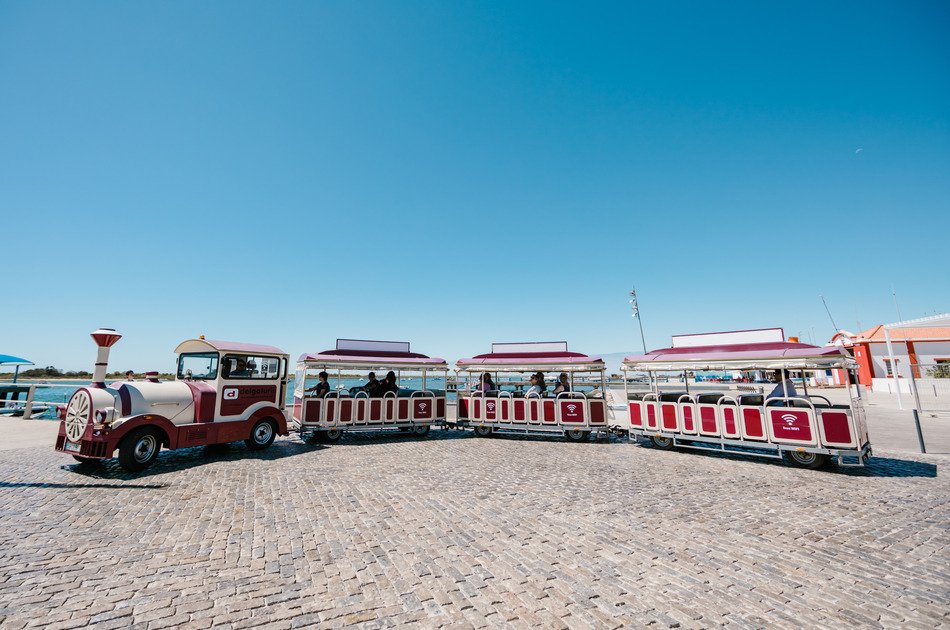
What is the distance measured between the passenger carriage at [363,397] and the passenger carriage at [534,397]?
51.1 inches

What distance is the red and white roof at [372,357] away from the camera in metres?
13.3

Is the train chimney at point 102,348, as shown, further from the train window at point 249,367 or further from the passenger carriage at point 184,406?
the train window at point 249,367

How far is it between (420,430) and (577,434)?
5.84 m

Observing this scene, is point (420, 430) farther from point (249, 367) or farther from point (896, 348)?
point (896, 348)

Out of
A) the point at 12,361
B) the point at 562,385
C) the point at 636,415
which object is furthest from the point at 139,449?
the point at 12,361

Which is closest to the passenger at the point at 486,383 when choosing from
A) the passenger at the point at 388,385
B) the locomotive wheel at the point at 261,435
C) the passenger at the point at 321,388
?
the passenger at the point at 388,385

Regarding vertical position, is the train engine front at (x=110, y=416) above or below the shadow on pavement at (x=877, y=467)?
above

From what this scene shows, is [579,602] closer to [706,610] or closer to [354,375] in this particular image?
[706,610]

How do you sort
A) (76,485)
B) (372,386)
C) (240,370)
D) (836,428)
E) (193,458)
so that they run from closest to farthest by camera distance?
1. (76,485)
2. (836,428)
3. (193,458)
4. (240,370)
5. (372,386)

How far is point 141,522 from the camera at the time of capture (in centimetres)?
565

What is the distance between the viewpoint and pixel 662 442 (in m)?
12.0

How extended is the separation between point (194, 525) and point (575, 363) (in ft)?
36.2

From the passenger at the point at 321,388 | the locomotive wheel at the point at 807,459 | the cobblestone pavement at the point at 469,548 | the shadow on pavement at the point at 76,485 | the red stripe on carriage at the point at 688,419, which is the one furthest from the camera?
the passenger at the point at 321,388

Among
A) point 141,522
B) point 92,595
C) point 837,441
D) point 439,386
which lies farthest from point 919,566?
point 439,386
